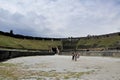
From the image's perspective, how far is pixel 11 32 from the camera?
12338cm

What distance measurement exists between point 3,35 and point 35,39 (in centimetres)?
2599

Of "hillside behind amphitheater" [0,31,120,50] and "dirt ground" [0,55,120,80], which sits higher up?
"hillside behind amphitheater" [0,31,120,50]

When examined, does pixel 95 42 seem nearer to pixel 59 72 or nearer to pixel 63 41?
pixel 63 41

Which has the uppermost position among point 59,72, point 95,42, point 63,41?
point 63,41

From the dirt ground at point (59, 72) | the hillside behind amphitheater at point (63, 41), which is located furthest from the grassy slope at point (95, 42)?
the dirt ground at point (59, 72)

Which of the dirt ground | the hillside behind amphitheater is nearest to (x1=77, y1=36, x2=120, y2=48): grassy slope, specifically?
the hillside behind amphitheater

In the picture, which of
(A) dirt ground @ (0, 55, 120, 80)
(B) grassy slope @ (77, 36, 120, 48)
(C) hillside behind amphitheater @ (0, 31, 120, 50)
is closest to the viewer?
(A) dirt ground @ (0, 55, 120, 80)

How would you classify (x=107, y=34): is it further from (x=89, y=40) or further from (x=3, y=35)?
(x=3, y=35)

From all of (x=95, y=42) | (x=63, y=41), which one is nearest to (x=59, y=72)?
(x=95, y=42)

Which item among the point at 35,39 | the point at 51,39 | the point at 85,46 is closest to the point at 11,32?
the point at 35,39

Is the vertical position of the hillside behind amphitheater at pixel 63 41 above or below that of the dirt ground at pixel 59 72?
above

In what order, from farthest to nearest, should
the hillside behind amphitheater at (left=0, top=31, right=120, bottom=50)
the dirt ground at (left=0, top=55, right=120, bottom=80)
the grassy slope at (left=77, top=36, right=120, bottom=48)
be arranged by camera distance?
the hillside behind amphitheater at (left=0, top=31, right=120, bottom=50), the grassy slope at (left=77, top=36, right=120, bottom=48), the dirt ground at (left=0, top=55, right=120, bottom=80)

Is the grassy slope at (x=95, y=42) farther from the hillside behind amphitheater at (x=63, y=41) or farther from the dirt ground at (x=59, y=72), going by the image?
the dirt ground at (x=59, y=72)

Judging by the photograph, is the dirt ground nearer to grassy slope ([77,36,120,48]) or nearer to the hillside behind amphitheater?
grassy slope ([77,36,120,48])
